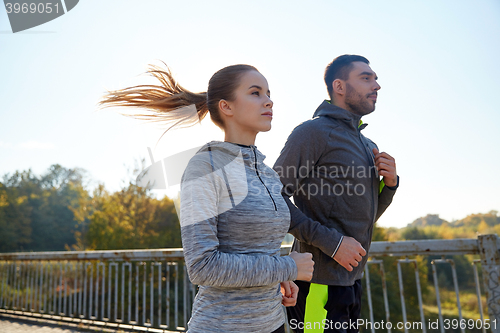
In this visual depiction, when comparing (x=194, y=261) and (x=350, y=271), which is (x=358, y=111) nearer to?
(x=350, y=271)

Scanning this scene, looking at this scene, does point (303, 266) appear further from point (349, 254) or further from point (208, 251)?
point (349, 254)

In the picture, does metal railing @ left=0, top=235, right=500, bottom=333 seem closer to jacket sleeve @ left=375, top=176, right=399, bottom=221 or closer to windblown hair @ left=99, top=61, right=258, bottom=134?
jacket sleeve @ left=375, top=176, right=399, bottom=221

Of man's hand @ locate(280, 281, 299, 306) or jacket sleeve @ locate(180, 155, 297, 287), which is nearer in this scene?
jacket sleeve @ locate(180, 155, 297, 287)

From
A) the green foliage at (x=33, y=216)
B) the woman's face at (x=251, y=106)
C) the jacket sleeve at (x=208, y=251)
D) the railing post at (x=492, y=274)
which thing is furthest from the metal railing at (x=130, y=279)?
the green foliage at (x=33, y=216)

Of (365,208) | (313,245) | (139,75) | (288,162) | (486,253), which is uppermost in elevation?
(139,75)

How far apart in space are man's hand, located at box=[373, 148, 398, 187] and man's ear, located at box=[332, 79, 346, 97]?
1.61ft

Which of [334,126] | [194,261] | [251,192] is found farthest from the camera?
[334,126]

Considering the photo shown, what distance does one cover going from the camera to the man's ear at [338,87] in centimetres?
238

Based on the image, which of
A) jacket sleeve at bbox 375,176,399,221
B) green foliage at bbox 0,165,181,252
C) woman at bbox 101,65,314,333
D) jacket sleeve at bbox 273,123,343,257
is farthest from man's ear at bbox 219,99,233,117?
green foliage at bbox 0,165,181,252

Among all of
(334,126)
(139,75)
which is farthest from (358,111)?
(139,75)

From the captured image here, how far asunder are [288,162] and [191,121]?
2.00 feet

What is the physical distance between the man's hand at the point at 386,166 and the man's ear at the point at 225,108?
982mm

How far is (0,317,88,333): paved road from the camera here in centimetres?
510

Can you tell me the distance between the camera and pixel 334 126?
219cm
